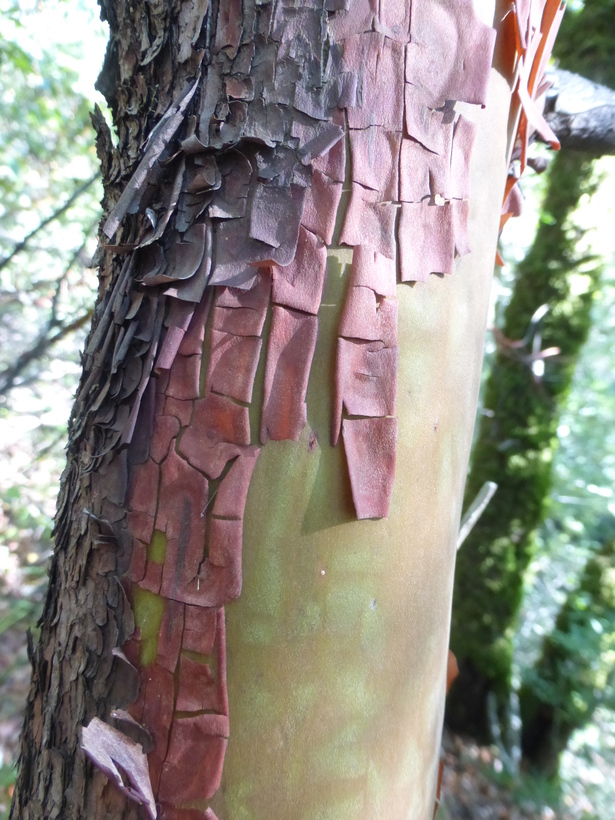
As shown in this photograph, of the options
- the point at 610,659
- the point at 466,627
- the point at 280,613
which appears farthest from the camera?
the point at 466,627

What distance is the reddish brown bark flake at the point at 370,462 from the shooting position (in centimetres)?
41

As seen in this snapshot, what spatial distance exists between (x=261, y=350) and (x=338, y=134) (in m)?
0.18

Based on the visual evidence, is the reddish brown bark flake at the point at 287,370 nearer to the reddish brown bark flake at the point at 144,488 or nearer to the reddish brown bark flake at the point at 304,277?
the reddish brown bark flake at the point at 304,277

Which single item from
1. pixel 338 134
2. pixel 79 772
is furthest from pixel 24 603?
pixel 338 134

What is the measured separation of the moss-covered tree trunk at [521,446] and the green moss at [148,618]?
8.80 ft

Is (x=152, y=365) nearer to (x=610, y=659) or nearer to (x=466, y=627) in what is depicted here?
(x=466, y=627)

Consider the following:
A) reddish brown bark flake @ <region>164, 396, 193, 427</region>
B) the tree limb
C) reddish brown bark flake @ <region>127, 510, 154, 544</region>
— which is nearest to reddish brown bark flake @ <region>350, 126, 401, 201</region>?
reddish brown bark flake @ <region>164, 396, 193, 427</region>

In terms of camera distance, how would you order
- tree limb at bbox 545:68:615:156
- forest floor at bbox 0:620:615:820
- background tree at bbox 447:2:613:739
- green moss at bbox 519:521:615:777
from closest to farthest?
1. tree limb at bbox 545:68:615:156
2. forest floor at bbox 0:620:615:820
3. green moss at bbox 519:521:615:777
4. background tree at bbox 447:2:613:739

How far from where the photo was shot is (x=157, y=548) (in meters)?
0.44

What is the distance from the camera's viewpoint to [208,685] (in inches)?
16.4

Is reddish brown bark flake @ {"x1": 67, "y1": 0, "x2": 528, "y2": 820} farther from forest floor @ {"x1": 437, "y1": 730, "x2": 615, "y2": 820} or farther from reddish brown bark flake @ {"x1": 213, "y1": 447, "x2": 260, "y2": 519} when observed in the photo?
forest floor @ {"x1": 437, "y1": 730, "x2": 615, "y2": 820}

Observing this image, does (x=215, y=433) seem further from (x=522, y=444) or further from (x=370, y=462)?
(x=522, y=444)

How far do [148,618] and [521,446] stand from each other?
2.80 meters

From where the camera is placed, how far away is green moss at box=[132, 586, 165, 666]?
438mm
